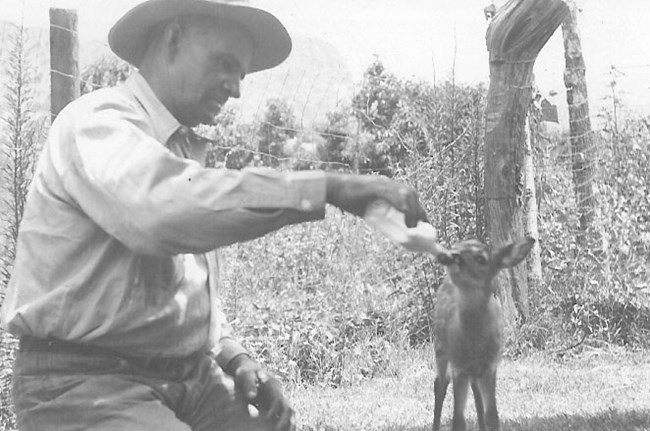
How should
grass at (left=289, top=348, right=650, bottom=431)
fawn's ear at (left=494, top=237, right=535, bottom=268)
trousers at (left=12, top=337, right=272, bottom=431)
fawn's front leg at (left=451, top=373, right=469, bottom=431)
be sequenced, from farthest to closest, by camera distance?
grass at (left=289, top=348, right=650, bottom=431) < fawn's front leg at (left=451, top=373, right=469, bottom=431) < fawn's ear at (left=494, top=237, right=535, bottom=268) < trousers at (left=12, top=337, right=272, bottom=431)

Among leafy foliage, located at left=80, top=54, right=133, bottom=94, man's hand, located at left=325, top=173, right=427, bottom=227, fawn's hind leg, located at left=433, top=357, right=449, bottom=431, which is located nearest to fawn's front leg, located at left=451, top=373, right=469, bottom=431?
fawn's hind leg, located at left=433, top=357, right=449, bottom=431

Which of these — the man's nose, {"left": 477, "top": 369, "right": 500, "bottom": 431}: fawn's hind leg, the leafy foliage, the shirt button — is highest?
the leafy foliage

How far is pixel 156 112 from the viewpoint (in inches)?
120

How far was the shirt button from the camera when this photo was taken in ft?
7.72

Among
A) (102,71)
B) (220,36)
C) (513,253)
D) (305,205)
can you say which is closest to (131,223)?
(305,205)

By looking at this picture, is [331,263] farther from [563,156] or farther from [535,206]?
[563,156]

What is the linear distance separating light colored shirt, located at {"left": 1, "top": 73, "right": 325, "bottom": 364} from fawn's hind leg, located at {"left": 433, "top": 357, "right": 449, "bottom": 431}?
2499mm

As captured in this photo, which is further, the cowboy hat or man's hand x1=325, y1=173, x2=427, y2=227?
the cowboy hat

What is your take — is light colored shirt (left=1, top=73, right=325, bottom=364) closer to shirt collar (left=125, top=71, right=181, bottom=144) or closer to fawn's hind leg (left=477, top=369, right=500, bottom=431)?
shirt collar (left=125, top=71, right=181, bottom=144)

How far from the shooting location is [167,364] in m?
3.13

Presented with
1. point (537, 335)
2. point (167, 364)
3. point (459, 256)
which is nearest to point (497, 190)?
point (537, 335)

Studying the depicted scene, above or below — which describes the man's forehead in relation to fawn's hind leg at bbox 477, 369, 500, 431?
above

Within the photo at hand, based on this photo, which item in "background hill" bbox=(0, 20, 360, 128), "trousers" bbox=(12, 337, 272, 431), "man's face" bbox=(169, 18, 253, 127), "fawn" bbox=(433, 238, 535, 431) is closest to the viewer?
"trousers" bbox=(12, 337, 272, 431)

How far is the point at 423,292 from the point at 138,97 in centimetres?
581
